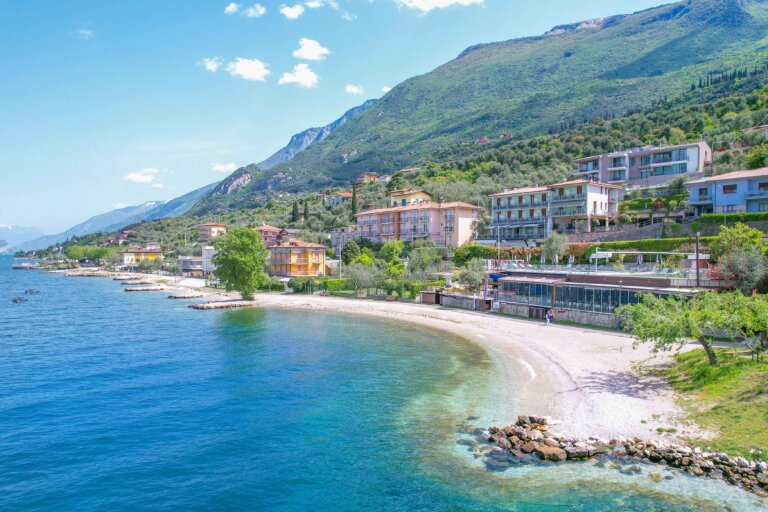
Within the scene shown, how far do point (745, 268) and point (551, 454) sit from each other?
25.2 m

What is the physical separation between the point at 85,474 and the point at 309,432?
29.4ft

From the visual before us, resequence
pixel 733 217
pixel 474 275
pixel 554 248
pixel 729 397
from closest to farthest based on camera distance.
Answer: pixel 729 397 → pixel 733 217 → pixel 554 248 → pixel 474 275

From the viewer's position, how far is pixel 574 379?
1104 inches

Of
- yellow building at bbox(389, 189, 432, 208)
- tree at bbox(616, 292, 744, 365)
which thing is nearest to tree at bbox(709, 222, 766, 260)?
tree at bbox(616, 292, 744, 365)

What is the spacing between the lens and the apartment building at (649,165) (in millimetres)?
72188

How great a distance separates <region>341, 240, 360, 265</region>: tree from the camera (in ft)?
283

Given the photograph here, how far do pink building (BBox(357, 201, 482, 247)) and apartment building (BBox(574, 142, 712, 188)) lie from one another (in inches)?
851

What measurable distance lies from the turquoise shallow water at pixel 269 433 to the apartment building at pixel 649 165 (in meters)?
53.0

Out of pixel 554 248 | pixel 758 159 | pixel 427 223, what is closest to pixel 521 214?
pixel 427 223

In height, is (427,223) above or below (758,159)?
below

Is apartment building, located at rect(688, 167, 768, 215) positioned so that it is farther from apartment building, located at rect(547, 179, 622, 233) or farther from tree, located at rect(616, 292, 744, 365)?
tree, located at rect(616, 292, 744, 365)

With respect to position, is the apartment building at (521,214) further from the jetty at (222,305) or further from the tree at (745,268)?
the jetty at (222,305)

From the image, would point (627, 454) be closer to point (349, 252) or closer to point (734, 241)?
point (734, 241)

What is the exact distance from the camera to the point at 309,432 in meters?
22.7
